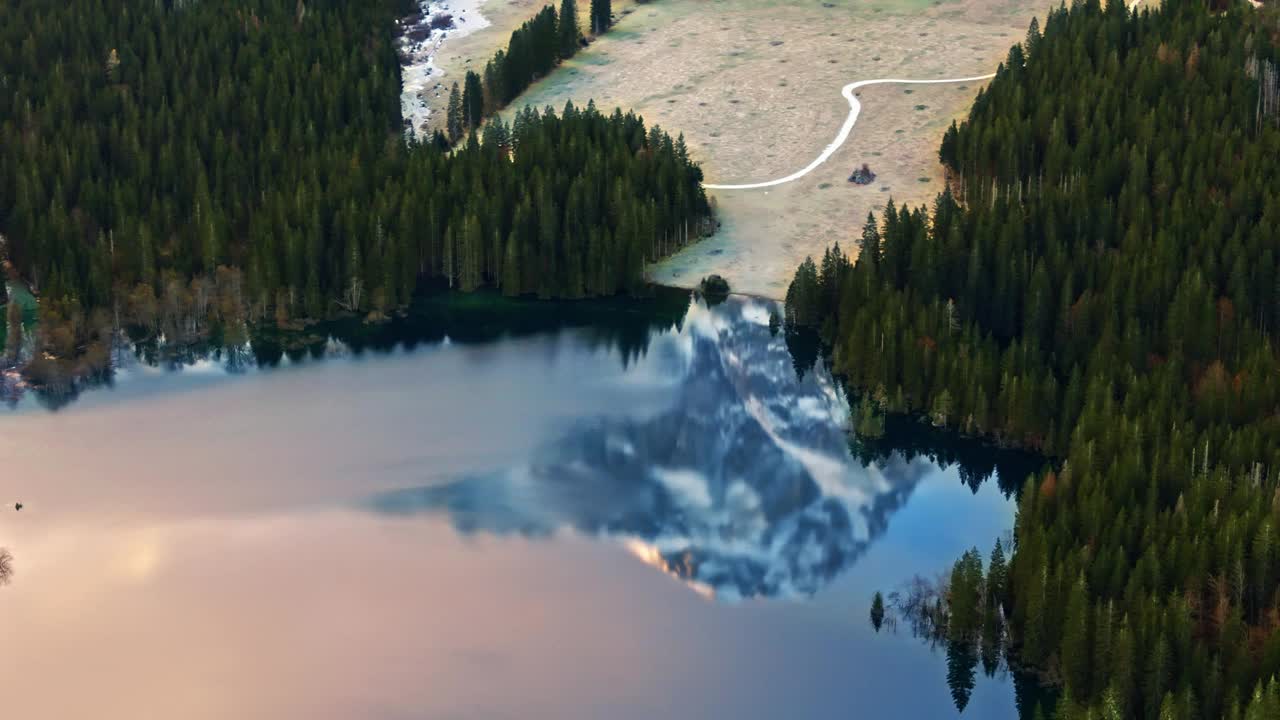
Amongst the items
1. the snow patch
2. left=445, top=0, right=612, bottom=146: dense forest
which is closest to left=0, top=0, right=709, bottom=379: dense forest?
left=445, top=0, right=612, bottom=146: dense forest

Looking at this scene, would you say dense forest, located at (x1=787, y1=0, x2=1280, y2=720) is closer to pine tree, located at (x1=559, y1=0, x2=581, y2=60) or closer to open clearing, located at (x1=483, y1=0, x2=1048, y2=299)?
open clearing, located at (x1=483, y1=0, x2=1048, y2=299)

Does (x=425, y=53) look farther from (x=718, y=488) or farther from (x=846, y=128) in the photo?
(x=718, y=488)

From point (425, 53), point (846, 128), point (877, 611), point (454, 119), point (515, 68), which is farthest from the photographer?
point (425, 53)

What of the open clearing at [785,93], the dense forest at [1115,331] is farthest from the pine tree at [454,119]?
the dense forest at [1115,331]

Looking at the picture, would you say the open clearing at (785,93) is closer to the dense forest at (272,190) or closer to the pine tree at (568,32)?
the pine tree at (568,32)

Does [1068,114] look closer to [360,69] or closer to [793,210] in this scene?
[793,210]

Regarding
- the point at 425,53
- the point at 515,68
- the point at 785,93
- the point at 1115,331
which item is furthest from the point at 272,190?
the point at 1115,331
